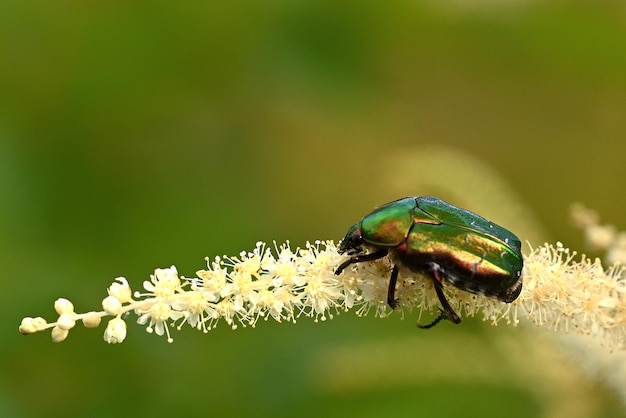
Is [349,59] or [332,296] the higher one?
[349,59]

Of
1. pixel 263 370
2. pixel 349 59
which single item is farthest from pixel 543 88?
pixel 263 370

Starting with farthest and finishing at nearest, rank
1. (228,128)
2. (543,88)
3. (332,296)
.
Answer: (543,88), (228,128), (332,296)

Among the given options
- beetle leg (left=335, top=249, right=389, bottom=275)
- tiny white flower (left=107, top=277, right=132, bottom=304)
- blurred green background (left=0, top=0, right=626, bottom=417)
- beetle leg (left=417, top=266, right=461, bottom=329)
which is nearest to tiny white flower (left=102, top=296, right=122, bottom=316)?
tiny white flower (left=107, top=277, right=132, bottom=304)

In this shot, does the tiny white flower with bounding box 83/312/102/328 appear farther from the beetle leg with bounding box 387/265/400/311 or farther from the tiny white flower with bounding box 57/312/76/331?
the beetle leg with bounding box 387/265/400/311

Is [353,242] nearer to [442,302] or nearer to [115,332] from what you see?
[442,302]

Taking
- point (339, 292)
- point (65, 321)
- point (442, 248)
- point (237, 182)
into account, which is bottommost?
point (65, 321)

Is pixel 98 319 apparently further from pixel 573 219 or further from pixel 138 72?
pixel 138 72

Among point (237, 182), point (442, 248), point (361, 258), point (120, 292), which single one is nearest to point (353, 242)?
point (361, 258)
